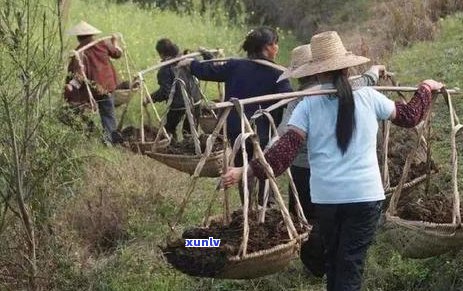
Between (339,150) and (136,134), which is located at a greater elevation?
(339,150)

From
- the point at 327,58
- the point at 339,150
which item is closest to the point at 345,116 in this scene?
the point at 339,150

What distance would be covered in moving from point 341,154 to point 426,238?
0.72m

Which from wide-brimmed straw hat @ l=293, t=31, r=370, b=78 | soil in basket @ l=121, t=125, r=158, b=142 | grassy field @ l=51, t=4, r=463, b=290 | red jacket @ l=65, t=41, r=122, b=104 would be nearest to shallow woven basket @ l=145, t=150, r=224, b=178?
grassy field @ l=51, t=4, r=463, b=290

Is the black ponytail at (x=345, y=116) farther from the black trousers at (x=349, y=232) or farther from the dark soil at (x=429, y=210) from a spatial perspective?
the dark soil at (x=429, y=210)

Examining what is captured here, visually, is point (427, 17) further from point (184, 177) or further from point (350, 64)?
point (350, 64)

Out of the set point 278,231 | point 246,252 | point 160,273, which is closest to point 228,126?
point 160,273

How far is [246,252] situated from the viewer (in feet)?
10.8

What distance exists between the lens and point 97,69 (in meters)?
6.82

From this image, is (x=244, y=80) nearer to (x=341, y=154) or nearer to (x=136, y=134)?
(x=341, y=154)

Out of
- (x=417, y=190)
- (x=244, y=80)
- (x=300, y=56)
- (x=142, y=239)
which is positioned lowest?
(x=142, y=239)

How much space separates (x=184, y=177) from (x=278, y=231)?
2.80 meters

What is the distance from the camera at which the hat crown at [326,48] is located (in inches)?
127

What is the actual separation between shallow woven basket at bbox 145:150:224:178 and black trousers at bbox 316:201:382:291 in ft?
4.66

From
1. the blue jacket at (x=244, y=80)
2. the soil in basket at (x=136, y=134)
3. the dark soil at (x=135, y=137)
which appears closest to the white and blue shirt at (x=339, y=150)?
the blue jacket at (x=244, y=80)
